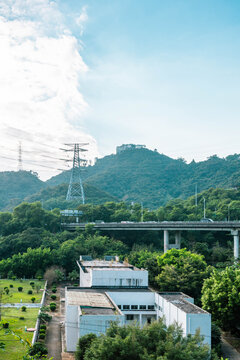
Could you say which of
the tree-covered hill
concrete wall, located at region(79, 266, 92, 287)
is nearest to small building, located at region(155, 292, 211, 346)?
concrete wall, located at region(79, 266, 92, 287)

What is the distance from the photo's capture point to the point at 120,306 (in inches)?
1196

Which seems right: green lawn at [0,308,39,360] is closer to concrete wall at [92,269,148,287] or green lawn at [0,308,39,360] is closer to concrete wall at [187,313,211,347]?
concrete wall at [92,269,148,287]

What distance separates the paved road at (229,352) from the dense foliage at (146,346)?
10.2 m

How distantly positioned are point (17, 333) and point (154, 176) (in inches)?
4285

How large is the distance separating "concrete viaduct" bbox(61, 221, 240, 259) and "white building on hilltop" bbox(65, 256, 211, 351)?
74.2 feet

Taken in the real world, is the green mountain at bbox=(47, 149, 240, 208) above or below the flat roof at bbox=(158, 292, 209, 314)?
above

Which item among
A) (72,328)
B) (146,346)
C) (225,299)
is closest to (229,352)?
(225,299)

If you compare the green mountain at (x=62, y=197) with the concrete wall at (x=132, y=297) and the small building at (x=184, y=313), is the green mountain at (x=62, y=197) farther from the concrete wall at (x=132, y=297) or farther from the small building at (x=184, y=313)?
the small building at (x=184, y=313)

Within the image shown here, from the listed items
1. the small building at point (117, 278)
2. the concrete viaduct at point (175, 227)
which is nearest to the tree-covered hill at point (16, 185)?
the concrete viaduct at point (175, 227)

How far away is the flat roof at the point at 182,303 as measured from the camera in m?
24.2

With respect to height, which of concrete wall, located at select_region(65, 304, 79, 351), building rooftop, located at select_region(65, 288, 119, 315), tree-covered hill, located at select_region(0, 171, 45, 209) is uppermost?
tree-covered hill, located at select_region(0, 171, 45, 209)

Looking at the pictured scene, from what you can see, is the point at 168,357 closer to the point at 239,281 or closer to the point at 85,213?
the point at 239,281

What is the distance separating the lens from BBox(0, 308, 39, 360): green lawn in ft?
76.4

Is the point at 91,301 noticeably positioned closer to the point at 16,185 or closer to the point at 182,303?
the point at 182,303
